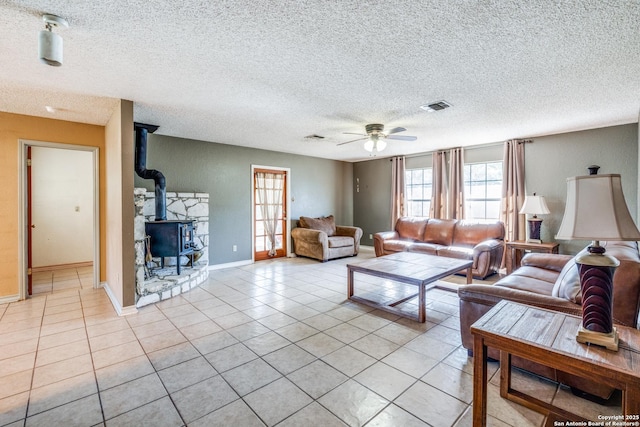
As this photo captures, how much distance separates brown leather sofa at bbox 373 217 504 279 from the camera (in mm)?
4691

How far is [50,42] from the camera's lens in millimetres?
1815

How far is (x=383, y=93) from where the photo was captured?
10.2 feet

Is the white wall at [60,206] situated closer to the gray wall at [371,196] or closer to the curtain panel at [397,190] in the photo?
the gray wall at [371,196]

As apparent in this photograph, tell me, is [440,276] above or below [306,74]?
below

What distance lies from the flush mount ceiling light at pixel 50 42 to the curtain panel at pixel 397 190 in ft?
20.5

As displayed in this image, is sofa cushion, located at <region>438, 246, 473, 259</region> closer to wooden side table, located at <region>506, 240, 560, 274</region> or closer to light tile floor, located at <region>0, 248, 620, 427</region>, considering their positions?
wooden side table, located at <region>506, 240, 560, 274</region>

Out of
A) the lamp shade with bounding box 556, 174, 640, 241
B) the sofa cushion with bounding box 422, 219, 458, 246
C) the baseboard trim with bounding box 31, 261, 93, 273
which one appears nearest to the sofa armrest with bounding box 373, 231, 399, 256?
the sofa cushion with bounding box 422, 219, 458, 246

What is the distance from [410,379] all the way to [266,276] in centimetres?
332

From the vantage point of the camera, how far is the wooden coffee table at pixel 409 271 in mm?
3082

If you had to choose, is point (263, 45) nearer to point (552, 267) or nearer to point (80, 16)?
point (80, 16)

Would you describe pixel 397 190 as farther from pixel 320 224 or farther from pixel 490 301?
pixel 490 301

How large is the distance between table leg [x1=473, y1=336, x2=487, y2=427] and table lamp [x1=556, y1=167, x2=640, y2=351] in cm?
43

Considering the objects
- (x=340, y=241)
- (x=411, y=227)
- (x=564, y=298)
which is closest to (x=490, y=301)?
(x=564, y=298)

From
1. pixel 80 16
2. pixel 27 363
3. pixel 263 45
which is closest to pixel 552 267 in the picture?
pixel 263 45
